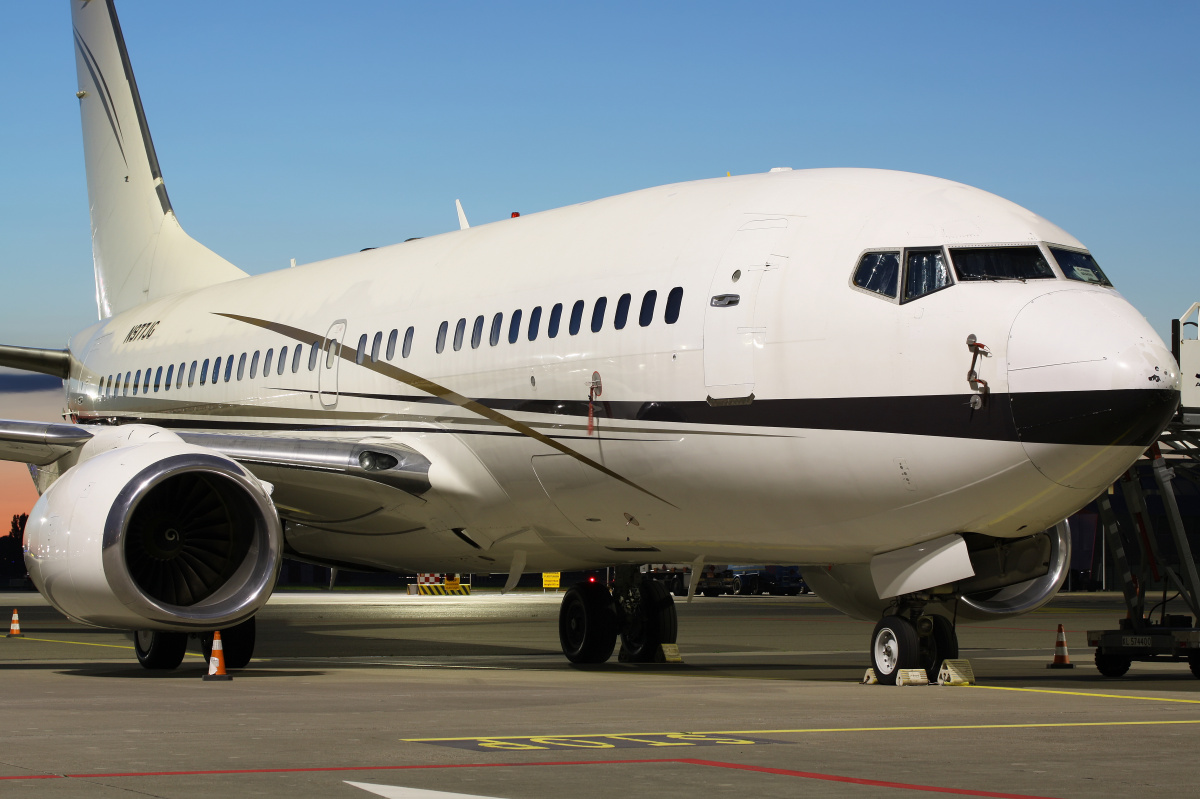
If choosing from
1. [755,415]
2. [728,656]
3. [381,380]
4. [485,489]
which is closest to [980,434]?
[755,415]

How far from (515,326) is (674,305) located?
2253 millimetres

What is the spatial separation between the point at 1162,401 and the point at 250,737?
658 cm

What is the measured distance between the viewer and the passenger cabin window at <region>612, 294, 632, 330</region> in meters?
13.0

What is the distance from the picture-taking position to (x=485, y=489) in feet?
47.7

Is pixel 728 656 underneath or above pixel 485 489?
underneath

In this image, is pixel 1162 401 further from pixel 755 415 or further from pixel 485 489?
pixel 485 489

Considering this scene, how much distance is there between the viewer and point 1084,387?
10305 millimetres

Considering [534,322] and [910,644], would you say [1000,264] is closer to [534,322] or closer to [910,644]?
[910,644]

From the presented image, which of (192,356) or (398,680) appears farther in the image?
(192,356)

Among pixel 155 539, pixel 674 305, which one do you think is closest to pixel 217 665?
pixel 155 539

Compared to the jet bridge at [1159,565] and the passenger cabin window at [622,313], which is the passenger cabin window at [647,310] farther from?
the jet bridge at [1159,565]

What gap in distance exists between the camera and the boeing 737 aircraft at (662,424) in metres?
10.8

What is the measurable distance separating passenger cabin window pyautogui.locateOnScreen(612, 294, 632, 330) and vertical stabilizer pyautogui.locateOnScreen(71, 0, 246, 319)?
545 inches

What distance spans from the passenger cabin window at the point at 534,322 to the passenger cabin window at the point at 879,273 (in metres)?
3.62
